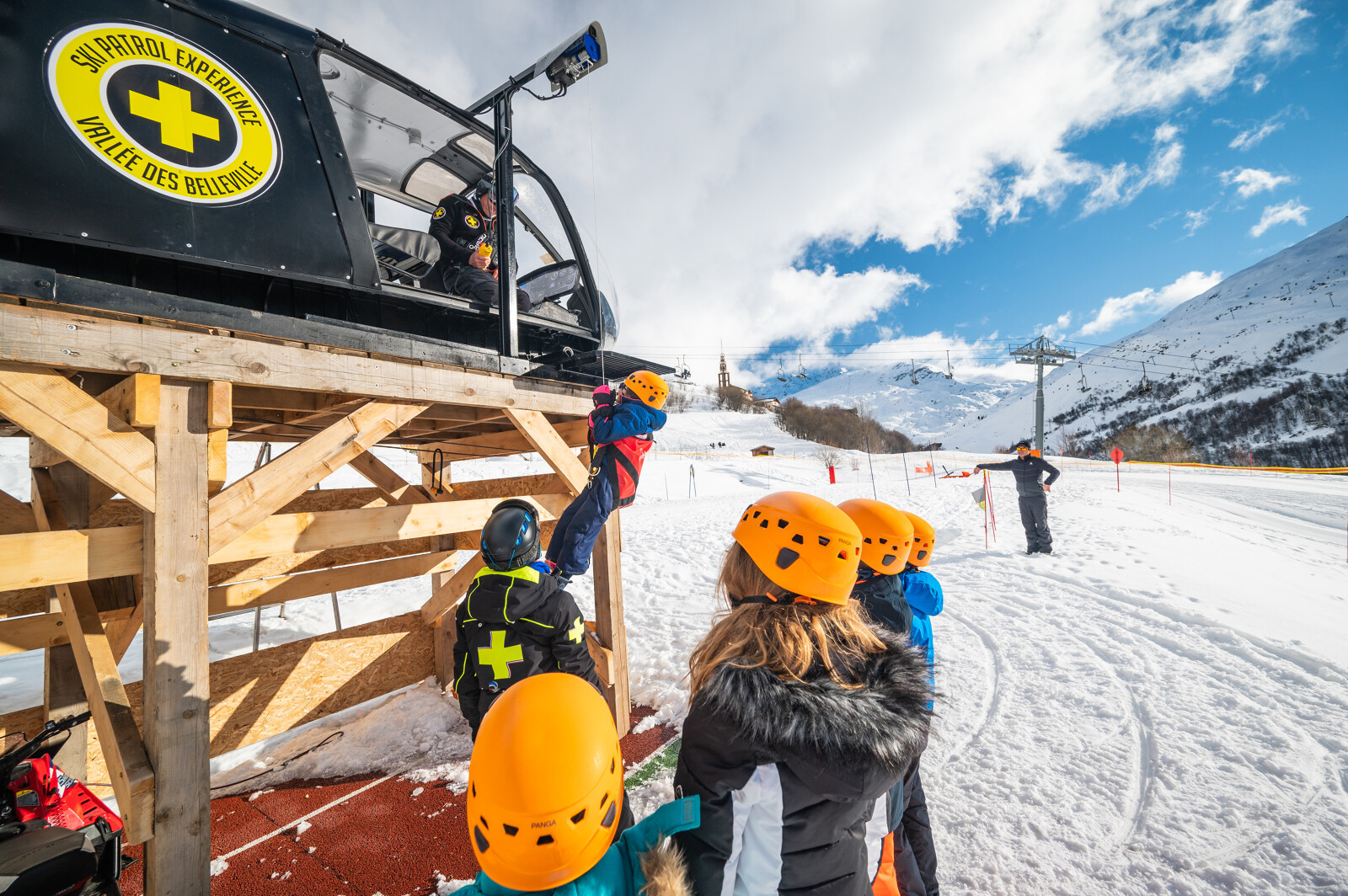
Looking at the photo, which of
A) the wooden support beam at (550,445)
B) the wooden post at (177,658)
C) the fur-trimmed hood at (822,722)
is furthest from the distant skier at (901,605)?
the wooden post at (177,658)

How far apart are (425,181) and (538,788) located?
412cm

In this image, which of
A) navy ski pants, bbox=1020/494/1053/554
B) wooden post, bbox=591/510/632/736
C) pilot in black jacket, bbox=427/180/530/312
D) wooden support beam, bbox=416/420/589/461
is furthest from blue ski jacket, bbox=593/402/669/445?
navy ski pants, bbox=1020/494/1053/554

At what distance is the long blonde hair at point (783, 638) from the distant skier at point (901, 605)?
1.34 feet

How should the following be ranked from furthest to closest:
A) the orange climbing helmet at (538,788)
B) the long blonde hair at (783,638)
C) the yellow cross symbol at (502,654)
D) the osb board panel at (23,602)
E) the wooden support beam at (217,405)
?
1. the osb board panel at (23,602)
2. the yellow cross symbol at (502,654)
3. the wooden support beam at (217,405)
4. the long blonde hair at (783,638)
5. the orange climbing helmet at (538,788)

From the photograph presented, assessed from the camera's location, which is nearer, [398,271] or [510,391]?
[510,391]

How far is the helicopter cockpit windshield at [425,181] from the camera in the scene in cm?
306

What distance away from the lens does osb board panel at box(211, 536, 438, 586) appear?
3.66 metres

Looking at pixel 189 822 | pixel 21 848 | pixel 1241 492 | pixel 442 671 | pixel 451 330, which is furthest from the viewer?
pixel 1241 492

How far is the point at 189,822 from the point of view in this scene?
1956 millimetres

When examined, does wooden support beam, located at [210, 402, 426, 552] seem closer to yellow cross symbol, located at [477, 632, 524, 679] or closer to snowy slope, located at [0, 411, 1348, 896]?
yellow cross symbol, located at [477, 632, 524, 679]

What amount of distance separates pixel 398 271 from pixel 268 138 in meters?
1.50

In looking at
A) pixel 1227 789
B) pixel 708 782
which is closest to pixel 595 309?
pixel 708 782

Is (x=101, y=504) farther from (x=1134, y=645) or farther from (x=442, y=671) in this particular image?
(x=1134, y=645)

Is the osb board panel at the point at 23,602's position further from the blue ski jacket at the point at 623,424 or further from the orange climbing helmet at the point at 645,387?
the orange climbing helmet at the point at 645,387
